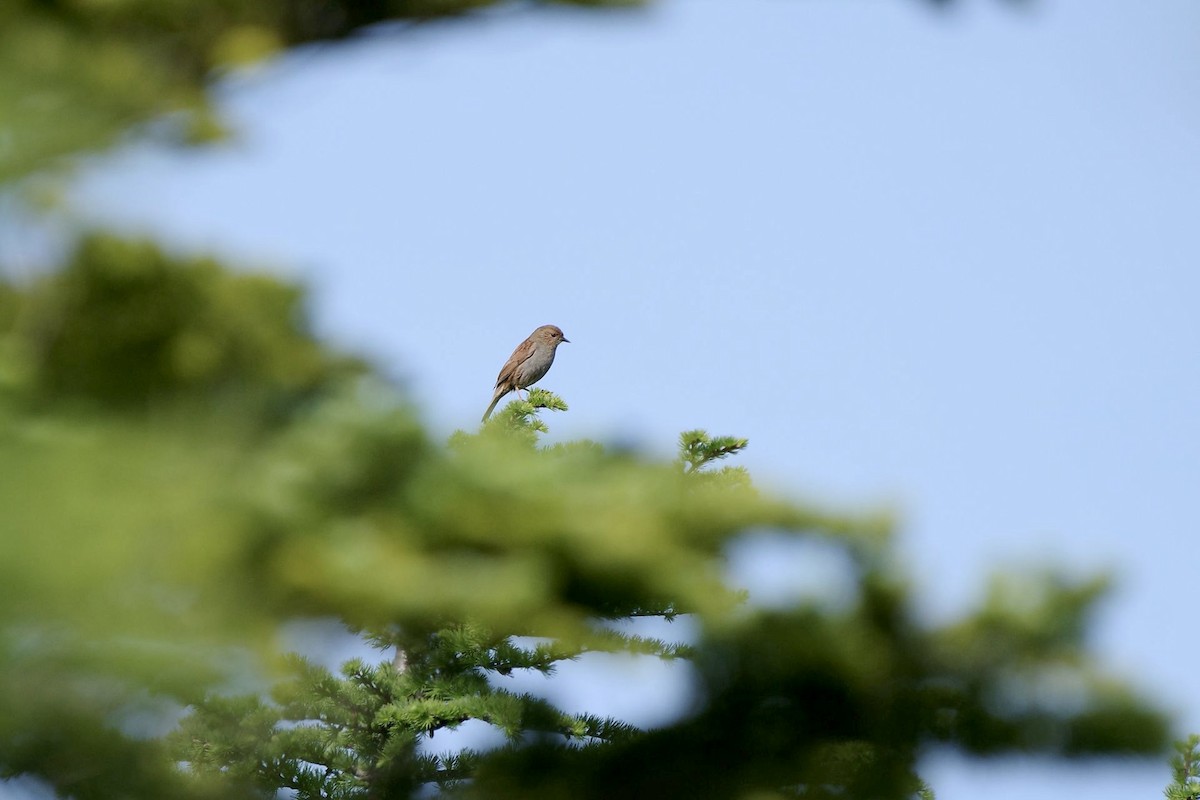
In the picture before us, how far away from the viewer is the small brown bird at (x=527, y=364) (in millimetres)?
17094

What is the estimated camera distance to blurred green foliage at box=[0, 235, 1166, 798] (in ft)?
8.59

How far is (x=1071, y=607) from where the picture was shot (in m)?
3.12

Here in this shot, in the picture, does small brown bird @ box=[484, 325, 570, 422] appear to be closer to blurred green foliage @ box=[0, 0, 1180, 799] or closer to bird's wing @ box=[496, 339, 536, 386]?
bird's wing @ box=[496, 339, 536, 386]

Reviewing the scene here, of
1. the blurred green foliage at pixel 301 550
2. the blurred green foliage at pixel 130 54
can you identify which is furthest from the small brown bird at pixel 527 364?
the blurred green foliage at pixel 301 550

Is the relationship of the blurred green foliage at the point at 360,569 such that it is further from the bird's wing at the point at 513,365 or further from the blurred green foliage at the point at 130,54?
the bird's wing at the point at 513,365

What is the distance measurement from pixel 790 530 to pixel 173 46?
2670 mm

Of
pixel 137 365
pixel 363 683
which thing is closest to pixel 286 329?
pixel 137 365

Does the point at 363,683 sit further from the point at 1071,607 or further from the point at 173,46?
the point at 1071,607

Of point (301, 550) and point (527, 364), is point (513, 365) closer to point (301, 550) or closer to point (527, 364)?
point (527, 364)

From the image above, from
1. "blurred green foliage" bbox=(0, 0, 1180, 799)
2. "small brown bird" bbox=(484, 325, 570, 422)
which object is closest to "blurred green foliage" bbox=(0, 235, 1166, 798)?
"blurred green foliage" bbox=(0, 0, 1180, 799)

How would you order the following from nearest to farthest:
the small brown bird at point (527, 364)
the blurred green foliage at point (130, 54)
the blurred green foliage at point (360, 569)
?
the blurred green foliage at point (360, 569) < the blurred green foliage at point (130, 54) < the small brown bird at point (527, 364)

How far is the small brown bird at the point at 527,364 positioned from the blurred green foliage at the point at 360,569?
12.9m

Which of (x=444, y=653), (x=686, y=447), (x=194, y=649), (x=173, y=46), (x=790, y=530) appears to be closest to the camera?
(x=194, y=649)

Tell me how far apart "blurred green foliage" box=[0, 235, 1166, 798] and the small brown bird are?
1288cm
